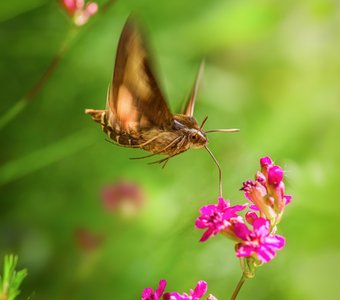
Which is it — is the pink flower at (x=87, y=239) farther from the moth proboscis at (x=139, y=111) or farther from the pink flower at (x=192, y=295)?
the pink flower at (x=192, y=295)

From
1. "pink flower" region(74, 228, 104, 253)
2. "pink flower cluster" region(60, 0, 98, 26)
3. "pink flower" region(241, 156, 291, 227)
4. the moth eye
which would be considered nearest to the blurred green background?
"pink flower" region(74, 228, 104, 253)

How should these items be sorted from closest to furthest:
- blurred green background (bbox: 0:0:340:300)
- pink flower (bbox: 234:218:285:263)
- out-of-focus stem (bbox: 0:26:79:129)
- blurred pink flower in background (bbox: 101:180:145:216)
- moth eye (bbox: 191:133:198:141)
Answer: pink flower (bbox: 234:218:285:263)
moth eye (bbox: 191:133:198:141)
out-of-focus stem (bbox: 0:26:79:129)
blurred green background (bbox: 0:0:340:300)
blurred pink flower in background (bbox: 101:180:145:216)

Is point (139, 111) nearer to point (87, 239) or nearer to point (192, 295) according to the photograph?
point (192, 295)

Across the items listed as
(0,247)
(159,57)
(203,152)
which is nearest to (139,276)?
(0,247)

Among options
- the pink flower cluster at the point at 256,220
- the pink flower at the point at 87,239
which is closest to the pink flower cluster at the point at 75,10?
the pink flower cluster at the point at 256,220

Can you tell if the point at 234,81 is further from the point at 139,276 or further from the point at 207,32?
the point at 139,276

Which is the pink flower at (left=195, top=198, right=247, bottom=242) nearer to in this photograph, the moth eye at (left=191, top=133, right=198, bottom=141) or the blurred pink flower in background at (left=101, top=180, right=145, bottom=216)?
the moth eye at (left=191, top=133, right=198, bottom=141)

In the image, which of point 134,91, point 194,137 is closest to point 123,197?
point 194,137
